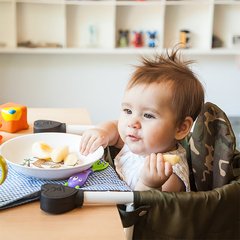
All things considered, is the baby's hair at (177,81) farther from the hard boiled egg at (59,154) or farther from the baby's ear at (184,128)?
the hard boiled egg at (59,154)

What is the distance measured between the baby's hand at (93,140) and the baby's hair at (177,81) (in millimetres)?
150

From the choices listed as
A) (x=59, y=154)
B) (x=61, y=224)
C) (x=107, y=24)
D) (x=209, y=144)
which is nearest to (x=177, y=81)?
(x=209, y=144)

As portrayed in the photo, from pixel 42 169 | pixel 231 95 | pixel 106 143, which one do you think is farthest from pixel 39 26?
pixel 42 169

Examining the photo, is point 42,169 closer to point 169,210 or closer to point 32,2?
point 169,210

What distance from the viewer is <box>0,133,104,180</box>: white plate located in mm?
927

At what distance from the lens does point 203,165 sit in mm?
1190

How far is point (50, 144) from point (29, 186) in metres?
0.25

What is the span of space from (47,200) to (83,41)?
2237 millimetres

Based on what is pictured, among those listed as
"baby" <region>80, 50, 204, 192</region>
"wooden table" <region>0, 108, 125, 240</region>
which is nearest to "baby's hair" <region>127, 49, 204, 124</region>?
"baby" <region>80, 50, 204, 192</region>

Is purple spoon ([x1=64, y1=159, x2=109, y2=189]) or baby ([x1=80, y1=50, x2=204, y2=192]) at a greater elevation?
baby ([x1=80, y1=50, x2=204, y2=192])

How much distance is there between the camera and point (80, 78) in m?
3.04

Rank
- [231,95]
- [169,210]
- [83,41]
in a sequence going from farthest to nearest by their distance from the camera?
[231,95] < [83,41] < [169,210]

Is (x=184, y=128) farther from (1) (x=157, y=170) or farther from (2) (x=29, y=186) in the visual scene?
(2) (x=29, y=186)

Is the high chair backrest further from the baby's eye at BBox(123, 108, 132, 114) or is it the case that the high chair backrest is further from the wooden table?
the wooden table
